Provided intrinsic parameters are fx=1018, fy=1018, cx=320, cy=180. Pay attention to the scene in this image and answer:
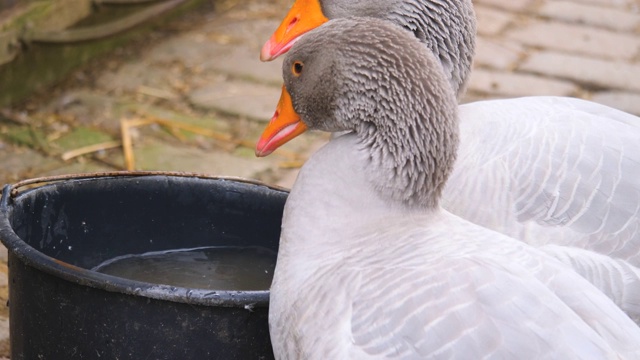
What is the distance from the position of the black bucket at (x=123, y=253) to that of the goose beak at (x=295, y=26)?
43cm

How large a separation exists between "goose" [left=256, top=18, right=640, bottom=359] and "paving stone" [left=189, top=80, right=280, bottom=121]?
227 centimetres

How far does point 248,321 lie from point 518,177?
778 millimetres

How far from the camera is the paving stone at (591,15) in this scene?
584cm

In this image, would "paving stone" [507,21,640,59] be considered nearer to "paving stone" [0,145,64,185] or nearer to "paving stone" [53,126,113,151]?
"paving stone" [53,126,113,151]

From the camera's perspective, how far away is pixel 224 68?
195 inches

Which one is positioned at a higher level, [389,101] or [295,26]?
[389,101]

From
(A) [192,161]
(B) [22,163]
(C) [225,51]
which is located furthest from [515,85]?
(B) [22,163]

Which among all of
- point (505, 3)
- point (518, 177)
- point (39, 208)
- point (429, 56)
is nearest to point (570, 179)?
point (518, 177)

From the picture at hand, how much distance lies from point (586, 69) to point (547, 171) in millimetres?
2829

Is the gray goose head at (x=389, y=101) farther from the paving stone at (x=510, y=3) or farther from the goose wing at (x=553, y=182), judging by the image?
the paving stone at (x=510, y=3)

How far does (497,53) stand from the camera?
17.4ft

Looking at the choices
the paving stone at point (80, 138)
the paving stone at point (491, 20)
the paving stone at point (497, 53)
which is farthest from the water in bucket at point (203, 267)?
the paving stone at point (491, 20)

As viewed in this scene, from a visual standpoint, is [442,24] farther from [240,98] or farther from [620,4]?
[620,4]

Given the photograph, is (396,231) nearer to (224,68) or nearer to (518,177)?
(518,177)
